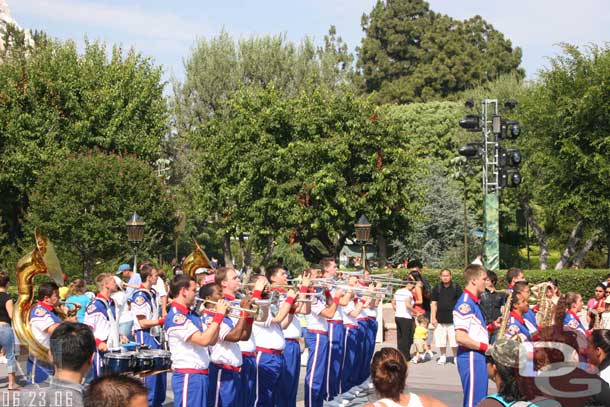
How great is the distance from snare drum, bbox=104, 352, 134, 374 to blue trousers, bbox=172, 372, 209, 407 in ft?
1.54

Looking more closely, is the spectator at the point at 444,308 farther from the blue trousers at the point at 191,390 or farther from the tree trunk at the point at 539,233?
the tree trunk at the point at 539,233

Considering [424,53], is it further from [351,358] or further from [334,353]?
[334,353]

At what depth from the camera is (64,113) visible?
123 feet

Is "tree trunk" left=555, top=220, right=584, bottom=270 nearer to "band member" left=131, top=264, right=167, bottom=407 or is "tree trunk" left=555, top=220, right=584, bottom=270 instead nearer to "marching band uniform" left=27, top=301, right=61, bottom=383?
"band member" left=131, top=264, right=167, bottom=407

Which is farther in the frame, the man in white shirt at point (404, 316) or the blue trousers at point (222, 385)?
the man in white shirt at point (404, 316)

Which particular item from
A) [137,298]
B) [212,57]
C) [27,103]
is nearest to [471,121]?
[137,298]

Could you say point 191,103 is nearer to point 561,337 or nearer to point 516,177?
point 516,177

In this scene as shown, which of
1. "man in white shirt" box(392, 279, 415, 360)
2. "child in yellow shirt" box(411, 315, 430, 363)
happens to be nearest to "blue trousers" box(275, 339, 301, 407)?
"man in white shirt" box(392, 279, 415, 360)

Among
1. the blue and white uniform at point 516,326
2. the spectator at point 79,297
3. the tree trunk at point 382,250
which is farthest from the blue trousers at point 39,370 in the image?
the tree trunk at point 382,250

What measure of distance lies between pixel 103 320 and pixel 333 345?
3.30 m

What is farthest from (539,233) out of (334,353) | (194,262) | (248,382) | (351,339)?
(248,382)

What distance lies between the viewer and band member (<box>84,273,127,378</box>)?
11.3 metres

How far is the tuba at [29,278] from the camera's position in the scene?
37.1 feet

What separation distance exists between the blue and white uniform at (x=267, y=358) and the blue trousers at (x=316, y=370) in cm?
187
